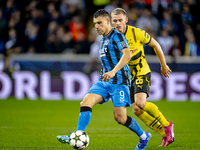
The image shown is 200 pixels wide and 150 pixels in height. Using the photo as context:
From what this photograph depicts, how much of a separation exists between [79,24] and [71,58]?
6.26 ft

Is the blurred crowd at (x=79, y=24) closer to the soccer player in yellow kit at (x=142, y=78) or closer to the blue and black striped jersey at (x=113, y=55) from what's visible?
the soccer player in yellow kit at (x=142, y=78)

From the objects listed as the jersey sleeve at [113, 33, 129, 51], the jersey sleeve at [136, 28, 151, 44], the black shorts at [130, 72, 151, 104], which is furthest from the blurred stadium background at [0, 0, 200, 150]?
the jersey sleeve at [113, 33, 129, 51]

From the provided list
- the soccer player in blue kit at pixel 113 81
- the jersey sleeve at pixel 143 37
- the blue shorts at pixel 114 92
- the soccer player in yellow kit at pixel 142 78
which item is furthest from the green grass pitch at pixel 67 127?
the jersey sleeve at pixel 143 37

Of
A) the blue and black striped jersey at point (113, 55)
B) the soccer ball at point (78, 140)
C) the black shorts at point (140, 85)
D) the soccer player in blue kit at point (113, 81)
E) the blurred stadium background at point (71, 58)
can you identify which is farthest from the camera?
the blurred stadium background at point (71, 58)

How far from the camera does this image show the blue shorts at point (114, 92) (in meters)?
4.68

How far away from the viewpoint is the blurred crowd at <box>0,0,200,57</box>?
12.7 meters

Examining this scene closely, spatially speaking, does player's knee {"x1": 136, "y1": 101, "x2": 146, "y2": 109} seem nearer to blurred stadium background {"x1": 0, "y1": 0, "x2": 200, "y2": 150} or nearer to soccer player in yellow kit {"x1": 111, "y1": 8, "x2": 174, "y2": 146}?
soccer player in yellow kit {"x1": 111, "y1": 8, "x2": 174, "y2": 146}

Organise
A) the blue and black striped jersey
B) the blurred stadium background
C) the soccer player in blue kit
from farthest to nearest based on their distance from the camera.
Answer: the blurred stadium background < the blue and black striped jersey < the soccer player in blue kit

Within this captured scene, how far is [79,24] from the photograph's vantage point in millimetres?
13664

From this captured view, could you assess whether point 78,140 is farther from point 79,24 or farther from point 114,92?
point 79,24

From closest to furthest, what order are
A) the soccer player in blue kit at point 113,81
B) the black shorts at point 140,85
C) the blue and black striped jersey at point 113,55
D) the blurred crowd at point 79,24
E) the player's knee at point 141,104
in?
the soccer player in blue kit at point 113,81 → the blue and black striped jersey at point 113,55 → the player's knee at point 141,104 → the black shorts at point 140,85 → the blurred crowd at point 79,24

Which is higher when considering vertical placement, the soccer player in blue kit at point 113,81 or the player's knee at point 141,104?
the soccer player in blue kit at point 113,81

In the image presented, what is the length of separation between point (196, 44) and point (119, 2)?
12.2 ft

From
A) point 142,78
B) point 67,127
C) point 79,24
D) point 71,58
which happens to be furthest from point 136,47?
point 79,24
